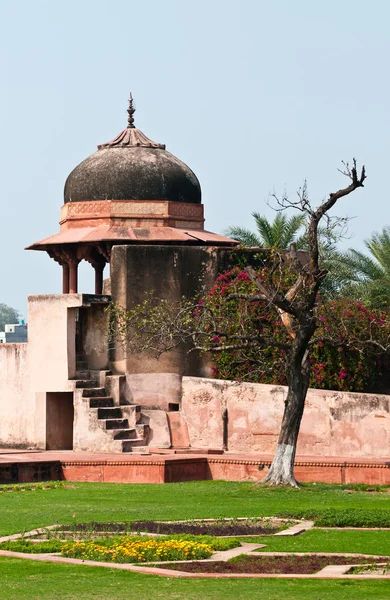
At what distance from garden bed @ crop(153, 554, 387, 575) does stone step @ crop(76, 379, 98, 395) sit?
13005 millimetres

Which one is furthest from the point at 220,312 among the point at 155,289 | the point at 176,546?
the point at 176,546

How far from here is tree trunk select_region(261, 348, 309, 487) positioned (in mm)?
18078

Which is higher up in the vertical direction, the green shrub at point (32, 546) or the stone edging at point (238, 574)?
the green shrub at point (32, 546)

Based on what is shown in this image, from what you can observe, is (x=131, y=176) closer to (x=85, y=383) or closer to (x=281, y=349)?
(x=85, y=383)

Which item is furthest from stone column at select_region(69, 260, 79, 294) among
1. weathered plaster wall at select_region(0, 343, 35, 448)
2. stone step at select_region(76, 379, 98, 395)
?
stone step at select_region(76, 379, 98, 395)

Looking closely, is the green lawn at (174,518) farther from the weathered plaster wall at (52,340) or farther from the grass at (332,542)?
the weathered plaster wall at (52,340)

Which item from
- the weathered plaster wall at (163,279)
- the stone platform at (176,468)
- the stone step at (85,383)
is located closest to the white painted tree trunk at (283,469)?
the stone platform at (176,468)

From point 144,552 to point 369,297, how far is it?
712 inches

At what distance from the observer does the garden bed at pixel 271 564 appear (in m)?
10.5

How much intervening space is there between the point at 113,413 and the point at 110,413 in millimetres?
62

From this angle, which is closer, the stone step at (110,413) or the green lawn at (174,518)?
the green lawn at (174,518)

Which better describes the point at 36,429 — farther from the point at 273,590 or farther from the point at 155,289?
the point at 273,590

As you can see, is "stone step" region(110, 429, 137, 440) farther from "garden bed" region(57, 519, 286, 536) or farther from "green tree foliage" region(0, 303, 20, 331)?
"green tree foliage" region(0, 303, 20, 331)

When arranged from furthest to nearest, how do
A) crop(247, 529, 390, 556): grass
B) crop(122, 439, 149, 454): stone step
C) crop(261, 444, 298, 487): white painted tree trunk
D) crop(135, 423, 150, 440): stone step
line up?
1. crop(135, 423, 150, 440): stone step
2. crop(122, 439, 149, 454): stone step
3. crop(261, 444, 298, 487): white painted tree trunk
4. crop(247, 529, 390, 556): grass
